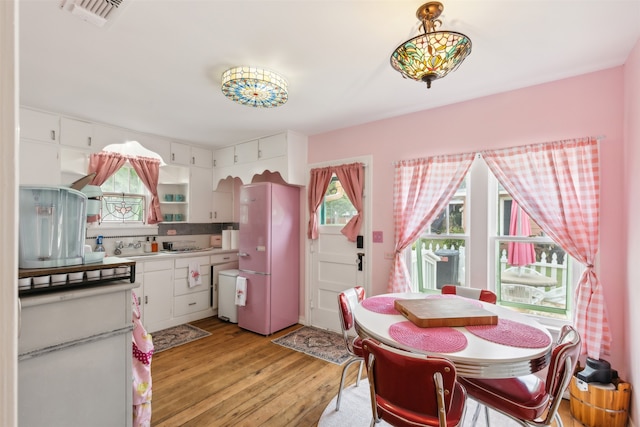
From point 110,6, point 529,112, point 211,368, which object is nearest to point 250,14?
point 110,6

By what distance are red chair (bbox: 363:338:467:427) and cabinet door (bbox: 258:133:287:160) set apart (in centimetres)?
296

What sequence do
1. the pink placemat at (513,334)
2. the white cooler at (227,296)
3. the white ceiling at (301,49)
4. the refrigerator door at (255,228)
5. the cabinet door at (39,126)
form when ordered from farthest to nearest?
1. the white cooler at (227,296)
2. the refrigerator door at (255,228)
3. the cabinet door at (39,126)
4. the white ceiling at (301,49)
5. the pink placemat at (513,334)

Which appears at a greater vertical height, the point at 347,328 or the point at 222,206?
the point at 222,206

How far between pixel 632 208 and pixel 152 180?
491 cm

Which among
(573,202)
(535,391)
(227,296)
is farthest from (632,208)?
(227,296)

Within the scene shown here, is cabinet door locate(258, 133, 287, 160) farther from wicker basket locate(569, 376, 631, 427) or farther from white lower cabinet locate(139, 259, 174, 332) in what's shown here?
wicker basket locate(569, 376, 631, 427)

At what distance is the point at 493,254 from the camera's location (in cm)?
278

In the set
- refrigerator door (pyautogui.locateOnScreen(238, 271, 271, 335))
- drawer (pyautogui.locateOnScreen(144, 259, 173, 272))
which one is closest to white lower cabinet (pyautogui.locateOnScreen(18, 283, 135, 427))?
refrigerator door (pyautogui.locateOnScreen(238, 271, 271, 335))

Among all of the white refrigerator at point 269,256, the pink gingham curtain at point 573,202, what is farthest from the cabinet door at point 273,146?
the pink gingham curtain at point 573,202

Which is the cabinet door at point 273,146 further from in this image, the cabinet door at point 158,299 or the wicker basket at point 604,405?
the wicker basket at point 604,405

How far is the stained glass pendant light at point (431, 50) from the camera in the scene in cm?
156

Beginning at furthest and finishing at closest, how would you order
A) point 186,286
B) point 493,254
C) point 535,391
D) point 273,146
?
1. point 186,286
2. point 273,146
3. point 493,254
4. point 535,391

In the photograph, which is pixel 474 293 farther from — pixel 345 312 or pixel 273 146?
pixel 273 146

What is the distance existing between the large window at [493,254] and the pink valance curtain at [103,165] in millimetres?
3811
